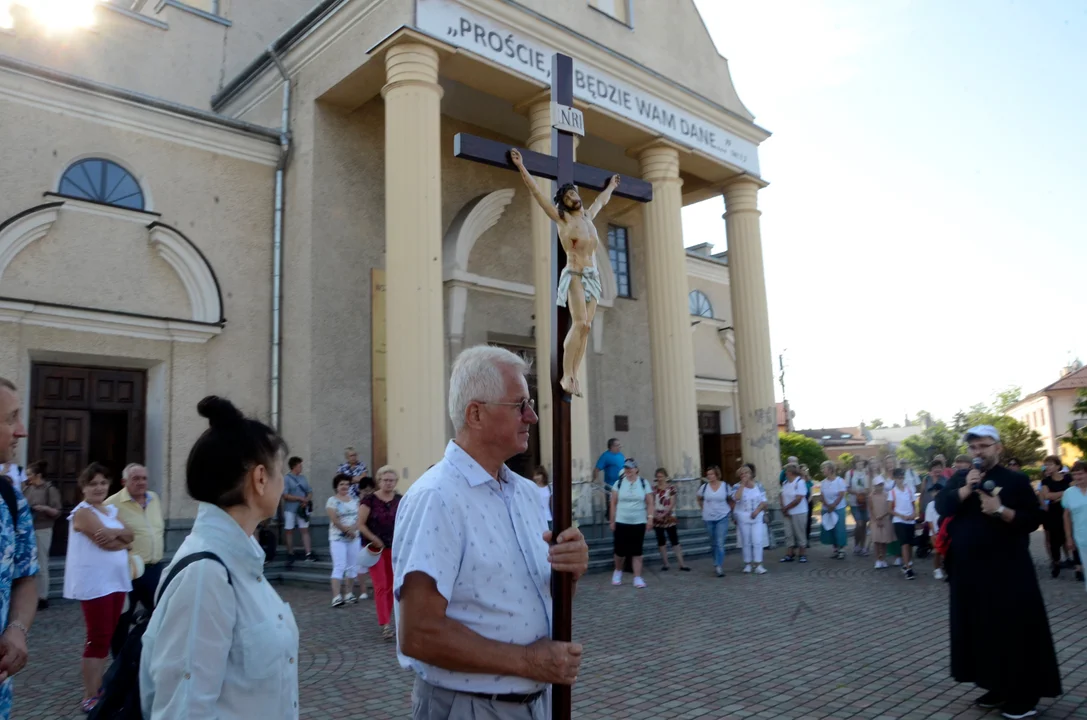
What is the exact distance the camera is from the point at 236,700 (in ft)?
7.11

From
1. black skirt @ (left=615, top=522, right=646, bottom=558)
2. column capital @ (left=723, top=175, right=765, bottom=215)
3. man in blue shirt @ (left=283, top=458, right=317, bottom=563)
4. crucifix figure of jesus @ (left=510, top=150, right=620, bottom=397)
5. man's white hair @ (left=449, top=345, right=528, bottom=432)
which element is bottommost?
black skirt @ (left=615, top=522, right=646, bottom=558)

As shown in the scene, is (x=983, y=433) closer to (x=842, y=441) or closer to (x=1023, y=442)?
(x=1023, y=442)

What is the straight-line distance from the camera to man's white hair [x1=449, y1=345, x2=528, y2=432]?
256 centimetres

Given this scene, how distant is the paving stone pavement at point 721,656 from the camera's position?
5.59 m

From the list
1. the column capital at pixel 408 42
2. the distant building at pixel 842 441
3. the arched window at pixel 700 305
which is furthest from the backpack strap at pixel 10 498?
the distant building at pixel 842 441

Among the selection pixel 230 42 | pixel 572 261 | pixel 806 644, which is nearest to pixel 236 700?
pixel 572 261

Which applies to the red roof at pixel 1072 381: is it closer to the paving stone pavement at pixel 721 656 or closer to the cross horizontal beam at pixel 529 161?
the paving stone pavement at pixel 721 656

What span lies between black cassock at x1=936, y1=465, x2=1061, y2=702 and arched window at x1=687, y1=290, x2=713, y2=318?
1732 centimetres

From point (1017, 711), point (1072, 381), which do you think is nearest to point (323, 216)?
point (1017, 711)

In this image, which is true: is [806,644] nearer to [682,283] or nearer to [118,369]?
[682,283]

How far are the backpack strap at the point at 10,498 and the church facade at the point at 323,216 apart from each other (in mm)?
7033

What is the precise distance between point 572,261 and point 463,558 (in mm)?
1287

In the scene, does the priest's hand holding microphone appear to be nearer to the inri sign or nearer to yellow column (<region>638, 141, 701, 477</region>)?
the inri sign

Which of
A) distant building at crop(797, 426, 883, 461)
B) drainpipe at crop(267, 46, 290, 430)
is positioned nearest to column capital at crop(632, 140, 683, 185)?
drainpipe at crop(267, 46, 290, 430)
